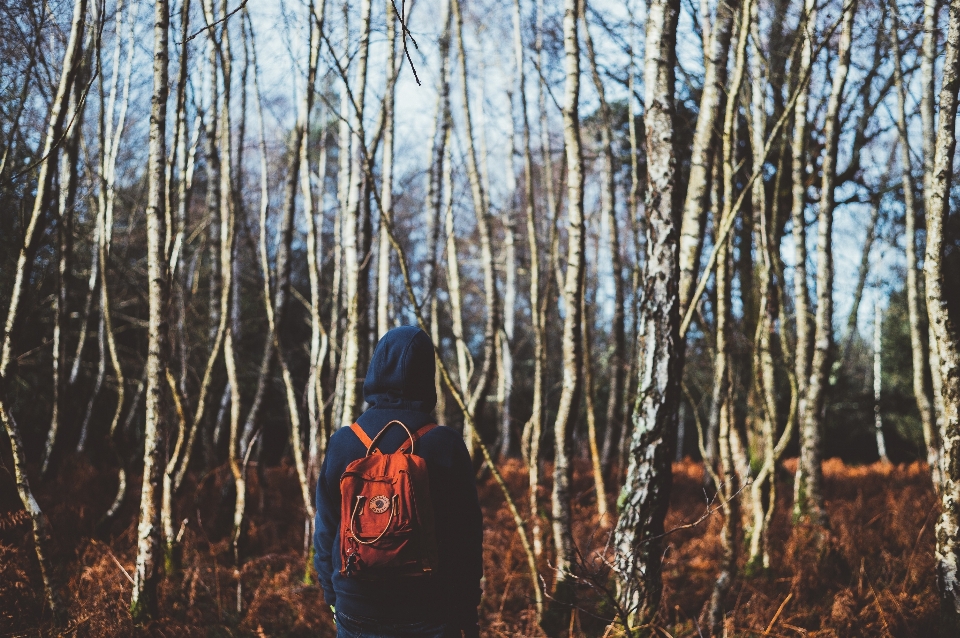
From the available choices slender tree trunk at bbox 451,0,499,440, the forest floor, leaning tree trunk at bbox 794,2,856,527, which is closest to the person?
the forest floor

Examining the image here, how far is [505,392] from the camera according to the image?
10.2 metres

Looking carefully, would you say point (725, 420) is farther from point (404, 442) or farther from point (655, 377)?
point (404, 442)

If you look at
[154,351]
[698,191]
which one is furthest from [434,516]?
[698,191]

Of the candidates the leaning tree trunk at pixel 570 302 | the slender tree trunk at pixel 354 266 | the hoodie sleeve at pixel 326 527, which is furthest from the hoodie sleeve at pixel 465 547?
the slender tree trunk at pixel 354 266

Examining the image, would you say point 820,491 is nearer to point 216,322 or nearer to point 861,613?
point 861,613

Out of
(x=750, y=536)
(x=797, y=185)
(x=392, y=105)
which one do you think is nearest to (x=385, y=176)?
(x=392, y=105)

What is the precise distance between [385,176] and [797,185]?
160 inches

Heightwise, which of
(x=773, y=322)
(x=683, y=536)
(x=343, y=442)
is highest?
(x=773, y=322)

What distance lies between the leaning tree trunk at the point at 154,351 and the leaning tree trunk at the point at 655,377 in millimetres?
2787

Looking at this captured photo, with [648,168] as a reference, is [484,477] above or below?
below

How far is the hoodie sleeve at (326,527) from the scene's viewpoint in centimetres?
245

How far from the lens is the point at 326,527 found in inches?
97.5

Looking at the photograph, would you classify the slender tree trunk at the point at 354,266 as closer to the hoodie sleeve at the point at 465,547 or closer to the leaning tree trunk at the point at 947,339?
the hoodie sleeve at the point at 465,547

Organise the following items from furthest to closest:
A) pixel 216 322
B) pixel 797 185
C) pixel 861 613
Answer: pixel 216 322
pixel 797 185
pixel 861 613
